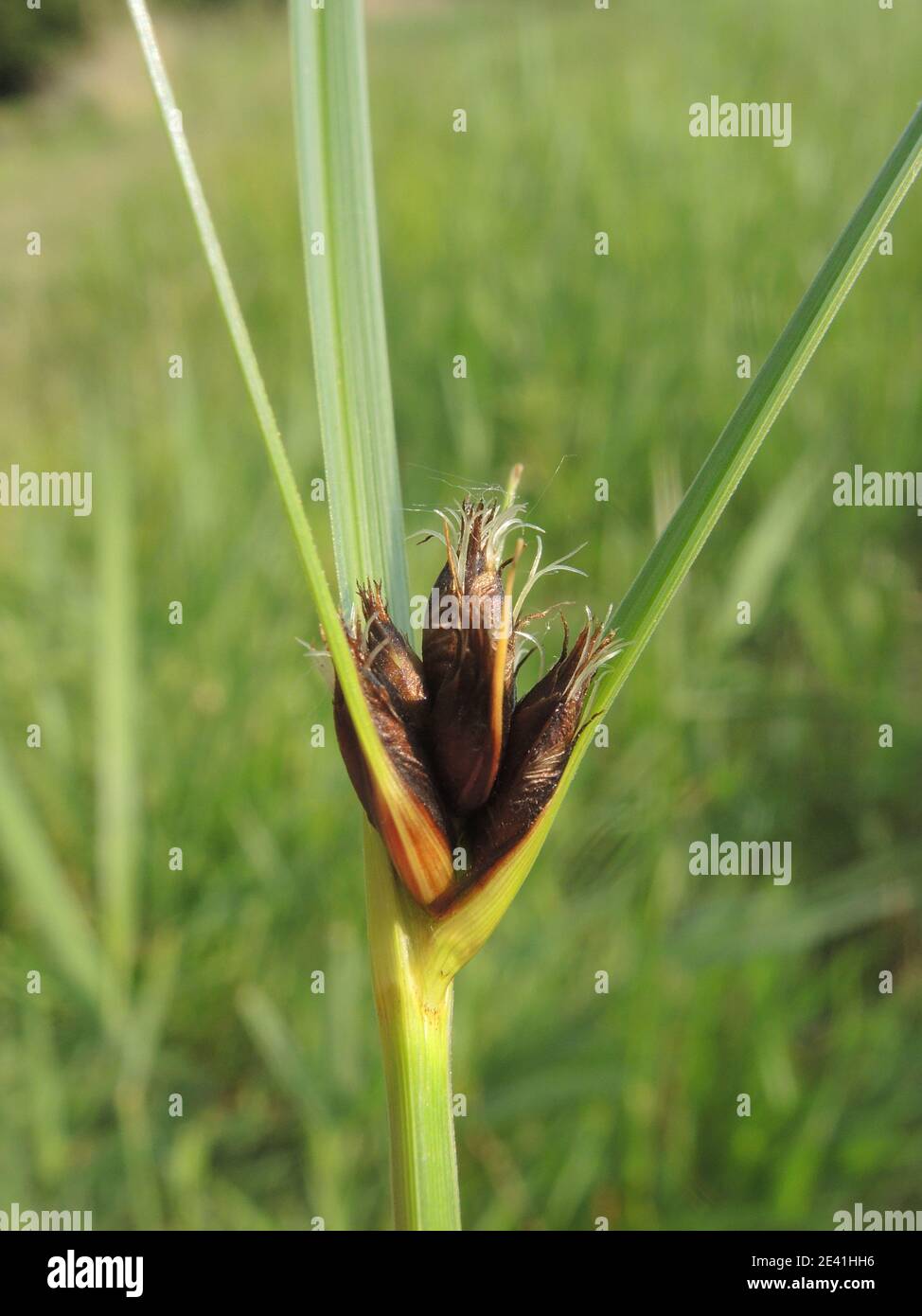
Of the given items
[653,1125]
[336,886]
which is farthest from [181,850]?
[653,1125]

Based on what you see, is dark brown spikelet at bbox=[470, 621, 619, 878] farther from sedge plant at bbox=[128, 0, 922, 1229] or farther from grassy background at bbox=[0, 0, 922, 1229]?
grassy background at bbox=[0, 0, 922, 1229]

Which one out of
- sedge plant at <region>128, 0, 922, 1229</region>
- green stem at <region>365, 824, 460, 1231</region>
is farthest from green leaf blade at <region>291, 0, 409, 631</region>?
green stem at <region>365, 824, 460, 1231</region>

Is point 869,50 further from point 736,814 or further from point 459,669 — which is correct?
point 459,669

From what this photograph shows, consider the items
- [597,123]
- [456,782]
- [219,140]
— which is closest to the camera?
[456,782]

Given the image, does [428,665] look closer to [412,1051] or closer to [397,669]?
[397,669]

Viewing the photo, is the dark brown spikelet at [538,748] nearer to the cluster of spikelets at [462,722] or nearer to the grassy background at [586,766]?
the cluster of spikelets at [462,722]

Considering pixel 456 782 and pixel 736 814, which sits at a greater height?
pixel 456 782

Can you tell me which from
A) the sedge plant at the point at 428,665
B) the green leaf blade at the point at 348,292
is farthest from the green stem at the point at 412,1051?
the green leaf blade at the point at 348,292
